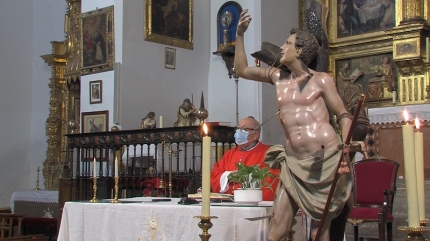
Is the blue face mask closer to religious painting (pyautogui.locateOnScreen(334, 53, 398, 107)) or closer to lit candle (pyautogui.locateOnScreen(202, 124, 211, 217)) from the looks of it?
lit candle (pyautogui.locateOnScreen(202, 124, 211, 217))

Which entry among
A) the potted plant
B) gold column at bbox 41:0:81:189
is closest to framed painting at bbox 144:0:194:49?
gold column at bbox 41:0:81:189

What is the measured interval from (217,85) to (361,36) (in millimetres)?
3071

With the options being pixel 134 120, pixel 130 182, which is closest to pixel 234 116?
pixel 134 120

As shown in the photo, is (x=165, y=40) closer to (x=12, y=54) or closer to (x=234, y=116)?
(x=234, y=116)

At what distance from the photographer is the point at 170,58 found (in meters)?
12.8

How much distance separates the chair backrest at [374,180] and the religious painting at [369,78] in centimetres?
384

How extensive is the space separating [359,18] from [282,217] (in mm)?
8824

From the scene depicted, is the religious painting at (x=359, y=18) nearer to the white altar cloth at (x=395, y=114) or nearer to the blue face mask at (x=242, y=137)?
the white altar cloth at (x=395, y=114)

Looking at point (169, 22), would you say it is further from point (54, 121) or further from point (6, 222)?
point (6, 222)

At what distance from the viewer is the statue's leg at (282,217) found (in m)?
3.94

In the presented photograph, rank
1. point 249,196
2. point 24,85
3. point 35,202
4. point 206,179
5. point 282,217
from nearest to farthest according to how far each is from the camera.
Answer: point 206,179 < point 282,217 < point 249,196 < point 35,202 < point 24,85

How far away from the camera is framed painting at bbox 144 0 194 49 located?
12375 millimetres

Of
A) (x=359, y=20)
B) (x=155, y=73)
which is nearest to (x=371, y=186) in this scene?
(x=359, y=20)

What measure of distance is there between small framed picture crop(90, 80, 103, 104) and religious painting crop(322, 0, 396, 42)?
179 inches
